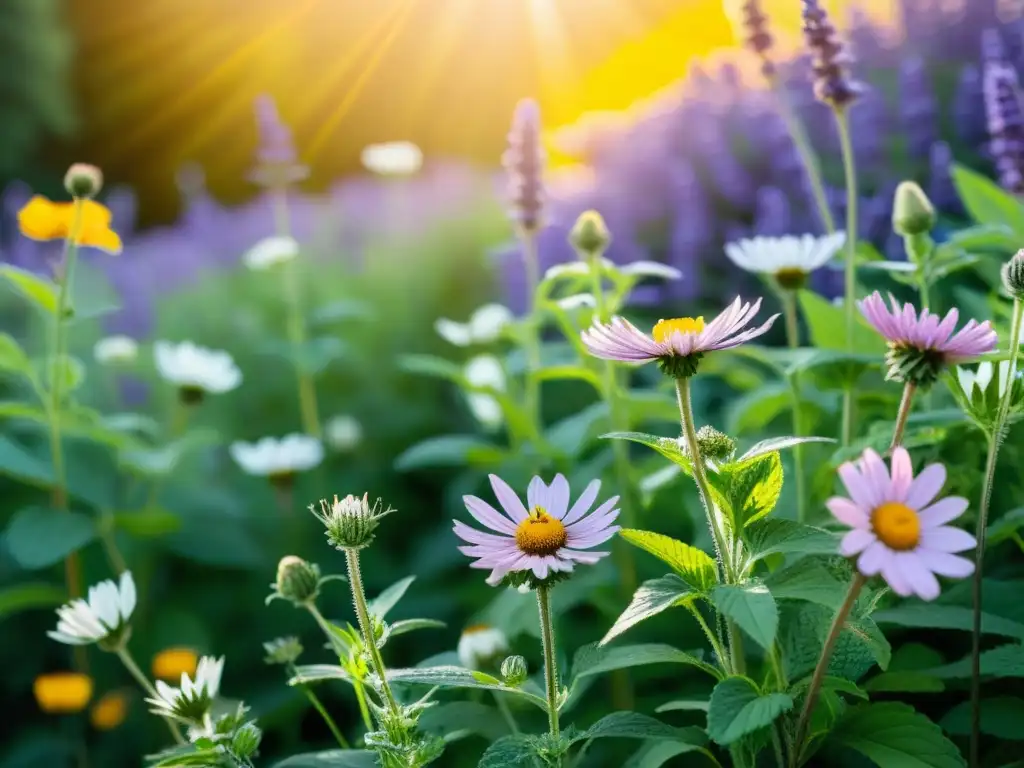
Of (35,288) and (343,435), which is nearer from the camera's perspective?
(35,288)

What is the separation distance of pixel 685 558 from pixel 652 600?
0.06m

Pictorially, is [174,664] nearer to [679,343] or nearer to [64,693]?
[64,693]

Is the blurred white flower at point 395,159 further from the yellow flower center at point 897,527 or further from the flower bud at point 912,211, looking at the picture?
the yellow flower center at point 897,527

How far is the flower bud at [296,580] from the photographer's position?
102 cm

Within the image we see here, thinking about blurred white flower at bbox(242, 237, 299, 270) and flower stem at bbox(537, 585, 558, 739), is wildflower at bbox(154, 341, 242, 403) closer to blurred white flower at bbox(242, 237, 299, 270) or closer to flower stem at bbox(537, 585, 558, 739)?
blurred white flower at bbox(242, 237, 299, 270)

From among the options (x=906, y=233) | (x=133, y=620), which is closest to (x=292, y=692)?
(x=133, y=620)

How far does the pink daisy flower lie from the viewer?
903mm

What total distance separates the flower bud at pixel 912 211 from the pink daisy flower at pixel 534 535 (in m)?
0.55

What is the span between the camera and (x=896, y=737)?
0.98m

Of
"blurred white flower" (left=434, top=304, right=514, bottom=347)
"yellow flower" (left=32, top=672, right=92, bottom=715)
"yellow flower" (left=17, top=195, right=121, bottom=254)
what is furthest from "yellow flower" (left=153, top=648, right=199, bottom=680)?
"blurred white flower" (left=434, top=304, right=514, bottom=347)

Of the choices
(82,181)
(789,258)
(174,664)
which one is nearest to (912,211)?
(789,258)

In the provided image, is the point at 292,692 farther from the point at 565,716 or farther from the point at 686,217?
the point at 686,217

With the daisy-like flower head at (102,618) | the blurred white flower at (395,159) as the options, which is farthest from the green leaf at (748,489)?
the blurred white flower at (395,159)

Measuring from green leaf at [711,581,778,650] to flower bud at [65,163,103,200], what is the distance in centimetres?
103
